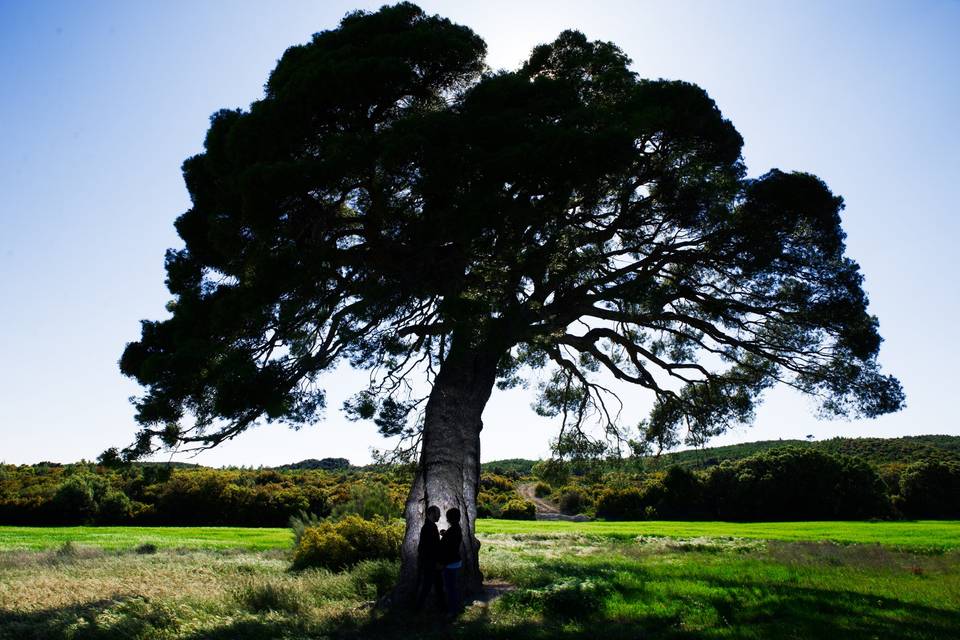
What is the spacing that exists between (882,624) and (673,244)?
833 cm

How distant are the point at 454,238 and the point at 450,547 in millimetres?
5811

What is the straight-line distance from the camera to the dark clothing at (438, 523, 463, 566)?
1033 cm

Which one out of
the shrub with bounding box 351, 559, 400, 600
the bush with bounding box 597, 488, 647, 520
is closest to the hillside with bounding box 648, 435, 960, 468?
the bush with bounding box 597, 488, 647, 520

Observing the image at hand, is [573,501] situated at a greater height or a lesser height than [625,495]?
lesser

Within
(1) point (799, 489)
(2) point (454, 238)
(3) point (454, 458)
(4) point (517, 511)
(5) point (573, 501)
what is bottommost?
(5) point (573, 501)

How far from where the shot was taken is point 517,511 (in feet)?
179

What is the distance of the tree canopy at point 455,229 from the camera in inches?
458

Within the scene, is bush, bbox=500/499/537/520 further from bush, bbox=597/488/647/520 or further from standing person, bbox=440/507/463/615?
standing person, bbox=440/507/463/615

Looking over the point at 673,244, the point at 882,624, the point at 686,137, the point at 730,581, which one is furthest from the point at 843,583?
the point at 686,137

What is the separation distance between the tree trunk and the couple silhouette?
1.07 m

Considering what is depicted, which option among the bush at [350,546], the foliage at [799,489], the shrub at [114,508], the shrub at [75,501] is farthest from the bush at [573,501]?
A: the bush at [350,546]

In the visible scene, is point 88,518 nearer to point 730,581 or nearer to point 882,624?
point 730,581

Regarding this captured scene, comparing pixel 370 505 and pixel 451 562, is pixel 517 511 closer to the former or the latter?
pixel 370 505

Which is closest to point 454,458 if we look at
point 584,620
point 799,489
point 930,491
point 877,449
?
point 584,620
